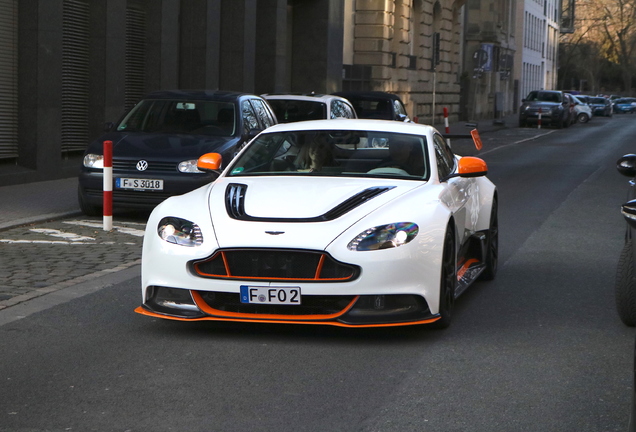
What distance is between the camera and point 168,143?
13109mm

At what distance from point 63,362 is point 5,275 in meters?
3.15

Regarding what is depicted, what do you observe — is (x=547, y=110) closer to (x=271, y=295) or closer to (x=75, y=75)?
(x=75, y=75)

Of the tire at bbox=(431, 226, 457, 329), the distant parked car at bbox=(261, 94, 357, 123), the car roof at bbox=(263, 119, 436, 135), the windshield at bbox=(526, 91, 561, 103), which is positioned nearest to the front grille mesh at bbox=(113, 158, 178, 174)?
the car roof at bbox=(263, 119, 436, 135)

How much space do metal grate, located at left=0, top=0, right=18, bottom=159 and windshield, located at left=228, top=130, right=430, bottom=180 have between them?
10866 millimetres

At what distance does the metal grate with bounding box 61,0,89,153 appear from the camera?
19.6 meters

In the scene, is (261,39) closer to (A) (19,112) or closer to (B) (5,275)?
(A) (19,112)

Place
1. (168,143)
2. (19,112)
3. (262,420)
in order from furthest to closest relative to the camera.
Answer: (19,112), (168,143), (262,420)

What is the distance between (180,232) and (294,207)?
0.68 m

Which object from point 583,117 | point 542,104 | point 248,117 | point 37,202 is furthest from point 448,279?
point 583,117

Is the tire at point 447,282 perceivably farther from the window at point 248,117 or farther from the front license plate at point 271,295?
the window at point 248,117

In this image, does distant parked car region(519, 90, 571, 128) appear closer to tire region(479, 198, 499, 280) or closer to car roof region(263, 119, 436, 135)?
tire region(479, 198, 499, 280)

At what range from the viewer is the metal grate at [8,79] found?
1783 cm

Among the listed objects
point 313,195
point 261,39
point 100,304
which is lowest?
point 100,304

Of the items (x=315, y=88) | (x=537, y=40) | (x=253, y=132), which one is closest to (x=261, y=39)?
(x=315, y=88)
